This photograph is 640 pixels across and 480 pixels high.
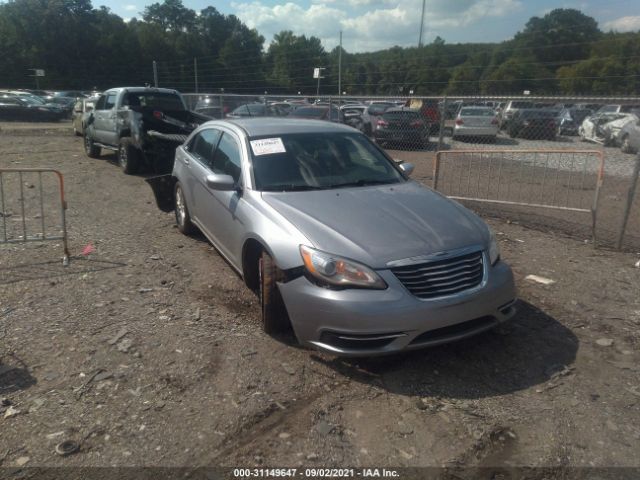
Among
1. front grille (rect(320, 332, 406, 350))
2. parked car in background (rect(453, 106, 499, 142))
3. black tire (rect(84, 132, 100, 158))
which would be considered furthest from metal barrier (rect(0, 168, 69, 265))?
parked car in background (rect(453, 106, 499, 142))

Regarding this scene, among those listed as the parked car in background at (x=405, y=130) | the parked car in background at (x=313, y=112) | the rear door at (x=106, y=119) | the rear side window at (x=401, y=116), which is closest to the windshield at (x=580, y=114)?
the parked car in background at (x=405, y=130)

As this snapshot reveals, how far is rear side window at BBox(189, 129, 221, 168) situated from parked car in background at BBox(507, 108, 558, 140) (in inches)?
300

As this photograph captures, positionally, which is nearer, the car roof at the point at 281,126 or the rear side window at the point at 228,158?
the rear side window at the point at 228,158

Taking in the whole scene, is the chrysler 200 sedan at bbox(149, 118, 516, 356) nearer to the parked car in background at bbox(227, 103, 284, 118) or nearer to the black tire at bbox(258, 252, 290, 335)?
the black tire at bbox(258, 252, 290, 335)

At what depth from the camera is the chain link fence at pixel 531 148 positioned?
6938 mm

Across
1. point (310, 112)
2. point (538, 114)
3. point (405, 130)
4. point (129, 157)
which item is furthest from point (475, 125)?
point (129, 157)

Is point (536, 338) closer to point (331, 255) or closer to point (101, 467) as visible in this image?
point (331, 255)

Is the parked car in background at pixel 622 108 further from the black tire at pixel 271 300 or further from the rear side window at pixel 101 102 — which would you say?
the rear side window at pixel 101 102

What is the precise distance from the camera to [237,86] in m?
40.2

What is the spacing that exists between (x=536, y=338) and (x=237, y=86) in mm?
39192

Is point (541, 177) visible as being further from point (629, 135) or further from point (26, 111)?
point (26, 111)

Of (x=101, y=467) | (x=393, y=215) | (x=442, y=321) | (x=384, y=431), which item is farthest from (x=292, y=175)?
(x=101, y=467)

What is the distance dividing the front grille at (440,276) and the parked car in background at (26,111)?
102 ft

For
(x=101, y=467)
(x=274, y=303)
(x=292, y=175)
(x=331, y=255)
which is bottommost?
(x=101, y=467)
